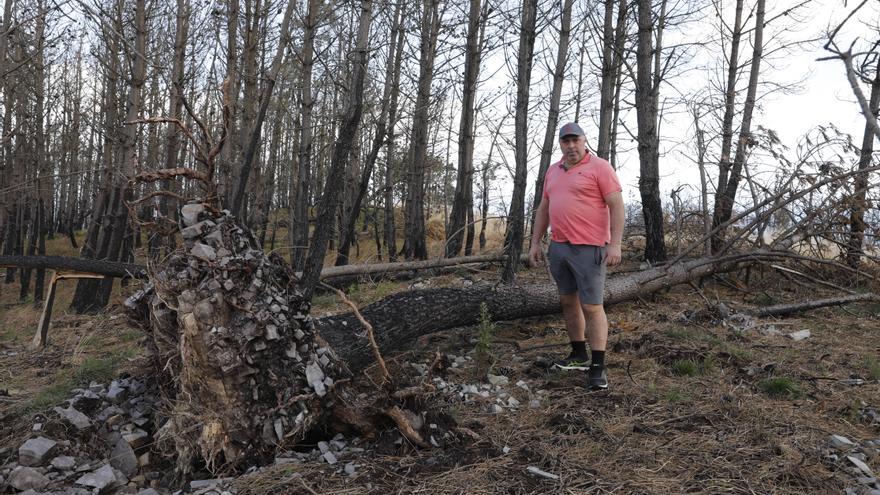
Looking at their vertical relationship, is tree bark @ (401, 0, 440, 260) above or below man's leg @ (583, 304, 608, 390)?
above

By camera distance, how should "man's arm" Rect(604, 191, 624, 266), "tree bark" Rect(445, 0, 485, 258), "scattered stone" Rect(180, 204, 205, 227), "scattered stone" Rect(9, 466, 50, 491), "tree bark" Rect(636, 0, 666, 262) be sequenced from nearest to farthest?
"scattered stone" Rect(9, 466, 50, 491)
"scattered stone" Rect(180, 204, 205, 227)
"man's arm" Rect(604, 191, 624, 266)
"tree bark" Rect(636, 0, 666, 262)
"tree bark" Rect(445, 0, 485, 258)

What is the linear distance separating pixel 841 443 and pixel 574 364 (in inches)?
68.2

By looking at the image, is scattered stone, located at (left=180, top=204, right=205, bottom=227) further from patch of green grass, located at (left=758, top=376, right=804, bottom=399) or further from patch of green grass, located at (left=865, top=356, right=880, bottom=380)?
patch of green grass, located at (left=865, top=356, right=880, bottom=380)

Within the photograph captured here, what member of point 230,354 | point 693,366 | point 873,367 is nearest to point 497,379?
point 693,366

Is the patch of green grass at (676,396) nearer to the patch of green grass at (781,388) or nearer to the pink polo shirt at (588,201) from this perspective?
the patch of green grass at (781,388)

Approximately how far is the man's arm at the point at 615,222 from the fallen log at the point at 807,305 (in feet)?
10.9

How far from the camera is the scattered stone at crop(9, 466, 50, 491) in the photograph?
2.63 meters

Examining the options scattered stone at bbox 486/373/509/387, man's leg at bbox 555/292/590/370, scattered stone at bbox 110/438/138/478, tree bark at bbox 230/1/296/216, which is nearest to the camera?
scattered stone at bbox 110/438/138/478

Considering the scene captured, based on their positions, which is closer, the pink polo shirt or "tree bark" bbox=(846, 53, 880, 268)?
the pink polo shirt

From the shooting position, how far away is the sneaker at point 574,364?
13.9ft

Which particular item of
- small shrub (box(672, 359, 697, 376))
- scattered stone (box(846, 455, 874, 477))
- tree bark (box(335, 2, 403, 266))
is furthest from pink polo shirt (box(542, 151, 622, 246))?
tree bark (box(335, 2, 403, 266))

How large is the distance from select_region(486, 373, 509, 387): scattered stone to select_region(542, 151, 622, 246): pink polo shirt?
3.92 ft

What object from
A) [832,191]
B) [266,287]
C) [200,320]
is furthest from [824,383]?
[200,320]

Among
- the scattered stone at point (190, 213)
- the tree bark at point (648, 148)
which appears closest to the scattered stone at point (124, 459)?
the scattered stone at point (190, 213)
